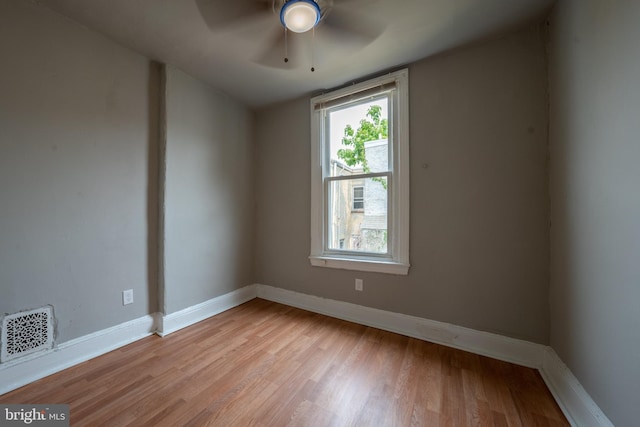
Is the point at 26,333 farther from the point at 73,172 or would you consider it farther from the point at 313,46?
the point at 313,46

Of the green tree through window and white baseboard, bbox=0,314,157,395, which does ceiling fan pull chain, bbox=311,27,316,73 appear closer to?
the green tree through window

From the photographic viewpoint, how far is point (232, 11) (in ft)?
5.29

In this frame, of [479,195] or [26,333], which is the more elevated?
[479,195]

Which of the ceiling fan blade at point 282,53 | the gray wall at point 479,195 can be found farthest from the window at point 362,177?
the ceiling fan blade at point 282,53

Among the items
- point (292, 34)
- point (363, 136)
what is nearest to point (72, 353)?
point (292, 34)

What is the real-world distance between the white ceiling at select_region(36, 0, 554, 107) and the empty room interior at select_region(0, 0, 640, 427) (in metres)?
0.02

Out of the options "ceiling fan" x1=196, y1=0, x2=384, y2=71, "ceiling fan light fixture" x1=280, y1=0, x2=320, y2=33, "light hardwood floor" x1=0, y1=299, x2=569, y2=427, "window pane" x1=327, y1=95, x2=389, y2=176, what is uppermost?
"ceiling fan" x1=196, y1=0, x2=384, y2=71

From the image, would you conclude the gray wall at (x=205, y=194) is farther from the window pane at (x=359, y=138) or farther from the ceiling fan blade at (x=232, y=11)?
the window pane at (x=359, y=138)

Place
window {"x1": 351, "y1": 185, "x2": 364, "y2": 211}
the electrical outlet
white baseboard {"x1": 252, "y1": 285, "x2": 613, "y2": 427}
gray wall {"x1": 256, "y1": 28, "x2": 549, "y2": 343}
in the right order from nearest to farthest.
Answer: white baseboard {"x1": 252, "y1": 285, "x2": 613, "y2": 427}, gray wall {"x1": 256, "y1": 28, "x2": 549, "y2": 343}, the electrical outlet, window {"x1": 351, "y1": 185, "x2": 364, "y2": 211}

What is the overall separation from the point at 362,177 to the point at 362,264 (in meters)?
0.88

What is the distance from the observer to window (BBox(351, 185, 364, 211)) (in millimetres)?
2479

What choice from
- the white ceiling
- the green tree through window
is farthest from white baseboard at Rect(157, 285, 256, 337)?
the white ceiling

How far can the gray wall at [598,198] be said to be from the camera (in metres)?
0.97

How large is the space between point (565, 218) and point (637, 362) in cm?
81
